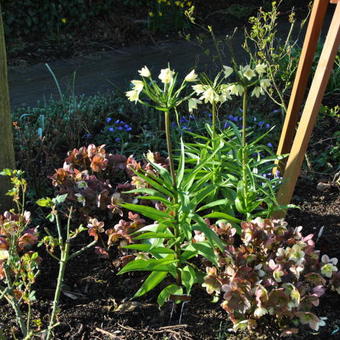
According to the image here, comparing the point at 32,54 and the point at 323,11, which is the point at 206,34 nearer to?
the point at 32,54

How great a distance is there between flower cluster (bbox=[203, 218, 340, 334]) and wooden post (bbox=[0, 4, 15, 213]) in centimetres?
133

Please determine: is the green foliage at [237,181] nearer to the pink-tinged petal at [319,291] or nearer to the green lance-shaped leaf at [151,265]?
the green lance-shaped leaf at [151,265]

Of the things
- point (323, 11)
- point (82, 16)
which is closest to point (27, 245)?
point (323, 11)

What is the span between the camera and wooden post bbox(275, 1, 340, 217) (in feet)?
10.0

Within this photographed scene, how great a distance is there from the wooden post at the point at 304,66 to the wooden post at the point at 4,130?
1.58 meters

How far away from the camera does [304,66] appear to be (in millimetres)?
3359

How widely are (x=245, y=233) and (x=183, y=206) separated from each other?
13.1 inches

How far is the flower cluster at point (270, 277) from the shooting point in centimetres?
252

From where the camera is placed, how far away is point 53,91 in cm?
593

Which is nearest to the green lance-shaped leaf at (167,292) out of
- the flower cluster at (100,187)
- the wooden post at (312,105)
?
the flower cluster at (100,187)

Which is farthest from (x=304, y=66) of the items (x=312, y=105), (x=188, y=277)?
(x=188, y=277)

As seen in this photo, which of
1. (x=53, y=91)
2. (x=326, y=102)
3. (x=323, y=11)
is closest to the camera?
(x=323, y=11)

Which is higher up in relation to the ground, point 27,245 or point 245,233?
point 245,233

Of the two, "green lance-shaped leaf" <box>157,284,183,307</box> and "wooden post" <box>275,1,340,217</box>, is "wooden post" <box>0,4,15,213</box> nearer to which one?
"green lance-shaped leaf" <box>157,284,183,307</box>
